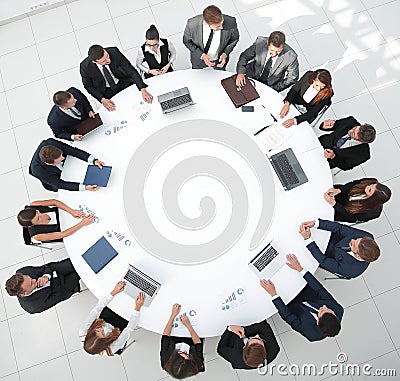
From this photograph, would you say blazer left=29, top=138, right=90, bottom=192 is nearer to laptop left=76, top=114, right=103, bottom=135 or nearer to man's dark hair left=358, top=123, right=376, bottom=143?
laptop left=76, top=114, right=103, bottom=135

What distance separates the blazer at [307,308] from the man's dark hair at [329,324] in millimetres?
162

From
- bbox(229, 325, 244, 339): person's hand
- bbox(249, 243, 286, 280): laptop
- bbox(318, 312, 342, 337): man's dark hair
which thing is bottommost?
bbox(318, 312, 342, 337): man's dark hair

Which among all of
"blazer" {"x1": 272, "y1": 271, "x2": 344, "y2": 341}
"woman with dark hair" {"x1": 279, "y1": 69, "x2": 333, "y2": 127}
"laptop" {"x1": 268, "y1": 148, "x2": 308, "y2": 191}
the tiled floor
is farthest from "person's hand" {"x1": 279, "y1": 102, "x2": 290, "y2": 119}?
"blazer" {"x1": 272, "y1": 271, "x2": 344, "y2": 341}

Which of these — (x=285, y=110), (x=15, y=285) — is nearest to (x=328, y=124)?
(x=285, y=110)

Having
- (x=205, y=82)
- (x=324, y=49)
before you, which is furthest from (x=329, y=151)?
(x=324, y=49)

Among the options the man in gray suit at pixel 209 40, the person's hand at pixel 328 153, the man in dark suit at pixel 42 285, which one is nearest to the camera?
the man in dark suit at pixel 42 285

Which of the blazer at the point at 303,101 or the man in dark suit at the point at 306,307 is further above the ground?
the blazer at the point at 303,101

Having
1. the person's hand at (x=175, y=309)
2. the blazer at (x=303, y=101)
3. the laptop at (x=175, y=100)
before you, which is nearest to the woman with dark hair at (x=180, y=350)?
the person's hand at (x=175, y=309)

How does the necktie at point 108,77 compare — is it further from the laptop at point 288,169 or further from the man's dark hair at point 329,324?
the man's dark hair at point 329,324

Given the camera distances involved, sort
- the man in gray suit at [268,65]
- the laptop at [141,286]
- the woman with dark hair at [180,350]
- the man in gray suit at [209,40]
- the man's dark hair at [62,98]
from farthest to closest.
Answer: the man in gray suit at [209,40], the man in gray suit at [268,65], the man's dark hair at [62,98], the laptop at [141,286], the woman with dark hair at [180,350]

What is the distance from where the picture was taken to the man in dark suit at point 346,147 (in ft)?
14.6

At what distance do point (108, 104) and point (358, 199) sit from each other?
253 cm

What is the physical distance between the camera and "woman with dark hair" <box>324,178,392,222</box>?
13.6 ft

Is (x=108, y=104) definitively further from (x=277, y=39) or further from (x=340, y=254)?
(x=340, y=254)
